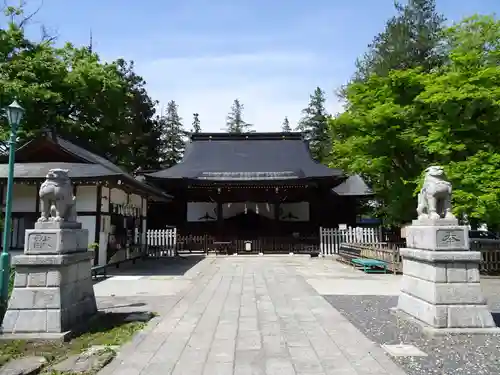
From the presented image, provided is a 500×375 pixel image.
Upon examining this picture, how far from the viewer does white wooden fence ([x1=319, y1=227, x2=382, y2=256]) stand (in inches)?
792

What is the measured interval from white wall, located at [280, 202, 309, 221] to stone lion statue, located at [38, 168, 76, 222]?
60.7ft

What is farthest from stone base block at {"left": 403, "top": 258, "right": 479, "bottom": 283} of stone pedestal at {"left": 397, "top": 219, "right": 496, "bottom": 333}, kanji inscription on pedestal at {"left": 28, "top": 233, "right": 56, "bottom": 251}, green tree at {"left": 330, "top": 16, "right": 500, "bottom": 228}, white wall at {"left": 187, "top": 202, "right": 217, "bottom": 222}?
white wall at {"left": 187, "top": 202, "right": 217, "bottom": 222}

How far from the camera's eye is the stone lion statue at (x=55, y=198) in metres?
5.86

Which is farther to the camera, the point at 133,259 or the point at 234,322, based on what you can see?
the point at 133,259

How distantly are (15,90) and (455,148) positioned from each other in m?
15.7

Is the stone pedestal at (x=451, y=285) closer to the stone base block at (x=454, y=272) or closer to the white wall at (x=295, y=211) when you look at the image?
the stone base block at (x=454, y=272)

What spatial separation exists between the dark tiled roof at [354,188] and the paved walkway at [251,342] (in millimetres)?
15648

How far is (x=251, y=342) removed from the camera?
5227 mm

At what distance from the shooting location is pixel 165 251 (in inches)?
813

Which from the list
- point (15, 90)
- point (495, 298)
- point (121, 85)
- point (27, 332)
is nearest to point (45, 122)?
point (121, 85)

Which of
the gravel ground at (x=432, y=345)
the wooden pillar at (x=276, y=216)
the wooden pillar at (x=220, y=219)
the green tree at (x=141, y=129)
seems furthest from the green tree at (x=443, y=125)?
the green tree at (x=141, y=129)

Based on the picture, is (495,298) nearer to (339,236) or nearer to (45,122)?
(339,236)

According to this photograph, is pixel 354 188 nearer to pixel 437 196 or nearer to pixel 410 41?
pixel 410 41

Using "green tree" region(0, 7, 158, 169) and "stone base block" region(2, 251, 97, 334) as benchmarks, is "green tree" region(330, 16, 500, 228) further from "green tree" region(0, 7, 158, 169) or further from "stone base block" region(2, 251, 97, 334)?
"green tree" region(0, 7, 158, 169)
